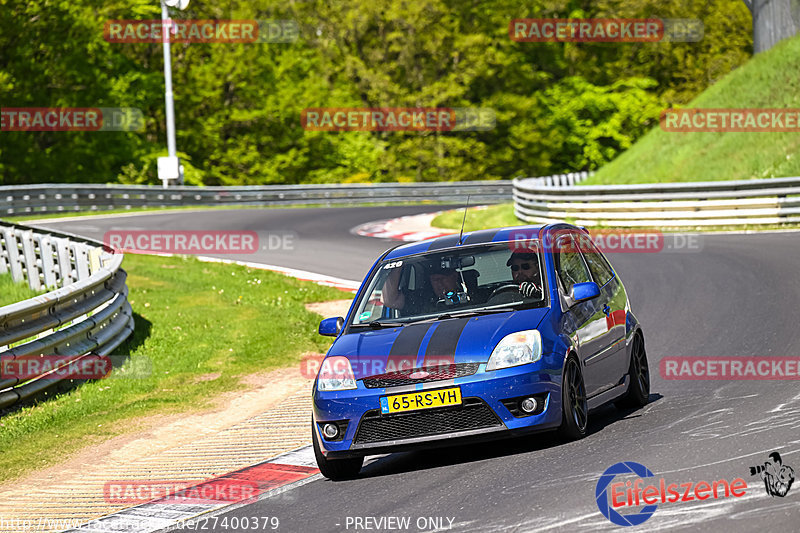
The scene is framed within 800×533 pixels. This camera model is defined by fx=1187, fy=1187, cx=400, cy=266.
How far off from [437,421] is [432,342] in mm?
529

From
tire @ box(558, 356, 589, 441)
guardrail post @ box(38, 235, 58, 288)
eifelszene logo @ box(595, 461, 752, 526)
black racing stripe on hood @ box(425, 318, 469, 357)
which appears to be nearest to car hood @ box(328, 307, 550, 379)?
black racing stripe on hood @ box(425, 318, 469, 357)

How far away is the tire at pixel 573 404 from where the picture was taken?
24.6ft

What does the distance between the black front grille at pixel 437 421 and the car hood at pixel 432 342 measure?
0.29 meters

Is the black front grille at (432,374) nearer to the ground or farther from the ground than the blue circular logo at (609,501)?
farther from the ground

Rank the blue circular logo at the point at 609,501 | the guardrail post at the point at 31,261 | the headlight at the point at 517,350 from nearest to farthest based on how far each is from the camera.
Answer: the blue circular logo at the point at 609,501
the headlight at the point at 517,350
the guardrail post at the point at 31,261

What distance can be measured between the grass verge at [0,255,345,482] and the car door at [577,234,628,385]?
3884 millimetres

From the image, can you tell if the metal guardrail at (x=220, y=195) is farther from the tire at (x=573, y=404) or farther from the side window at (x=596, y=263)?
the tire at (x=573, y=404)

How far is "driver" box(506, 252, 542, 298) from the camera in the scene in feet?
27.2

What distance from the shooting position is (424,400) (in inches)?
287

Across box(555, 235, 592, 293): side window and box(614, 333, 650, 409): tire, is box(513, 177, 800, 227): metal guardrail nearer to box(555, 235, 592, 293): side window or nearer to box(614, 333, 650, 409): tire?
box(614, 333, 650, 409): tire

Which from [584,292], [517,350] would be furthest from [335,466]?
[584,292]

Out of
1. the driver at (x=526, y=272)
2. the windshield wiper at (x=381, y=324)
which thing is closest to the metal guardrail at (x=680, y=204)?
the driver at (x=526, y=272)

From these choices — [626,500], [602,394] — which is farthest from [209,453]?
[626,500]

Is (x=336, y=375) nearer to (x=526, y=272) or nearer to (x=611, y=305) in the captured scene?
(x=526, y=272)
